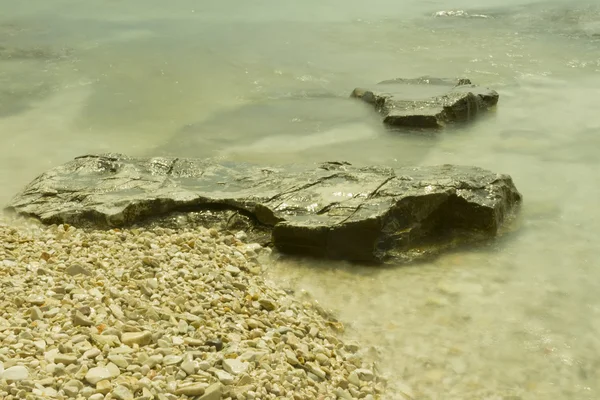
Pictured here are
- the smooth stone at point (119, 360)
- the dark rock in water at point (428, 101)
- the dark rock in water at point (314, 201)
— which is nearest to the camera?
the smooth stone at point (119, 360)

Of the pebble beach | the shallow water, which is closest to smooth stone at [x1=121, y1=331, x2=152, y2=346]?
the pebble beach

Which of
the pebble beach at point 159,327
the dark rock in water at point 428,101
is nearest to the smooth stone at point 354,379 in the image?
the pebble beach at point 159,327

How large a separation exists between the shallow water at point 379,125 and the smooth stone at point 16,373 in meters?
1.74

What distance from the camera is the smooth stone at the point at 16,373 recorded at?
2.81m

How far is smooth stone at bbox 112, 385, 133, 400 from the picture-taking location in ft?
9.21

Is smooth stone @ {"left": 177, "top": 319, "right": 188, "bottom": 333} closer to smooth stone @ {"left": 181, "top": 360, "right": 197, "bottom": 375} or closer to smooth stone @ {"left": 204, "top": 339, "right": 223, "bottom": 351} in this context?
smooth stone @ {"left": 204, "top": 339, "right": 223, "bottom": 351}

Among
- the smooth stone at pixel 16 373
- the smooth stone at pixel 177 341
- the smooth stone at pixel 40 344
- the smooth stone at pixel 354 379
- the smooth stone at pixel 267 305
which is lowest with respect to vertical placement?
the smooth stone at pixel 354 379

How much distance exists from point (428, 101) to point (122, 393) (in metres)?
5.55

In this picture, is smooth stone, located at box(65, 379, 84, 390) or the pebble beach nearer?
smooth stone, located at box(65, 379, 84, 390)

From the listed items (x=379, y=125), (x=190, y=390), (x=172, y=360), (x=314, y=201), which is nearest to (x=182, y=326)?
(x=172, y=360)

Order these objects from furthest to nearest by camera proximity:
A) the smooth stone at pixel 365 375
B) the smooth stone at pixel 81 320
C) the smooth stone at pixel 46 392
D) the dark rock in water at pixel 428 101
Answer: the dark rock in water at pixel 428 101
the smooth stone at pixel 365 375
the smooth stone at pixel 81 320
the smooth stone at pixel 46 392

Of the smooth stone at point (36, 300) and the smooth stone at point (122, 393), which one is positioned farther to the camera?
the smooth stone at point (36, 300)

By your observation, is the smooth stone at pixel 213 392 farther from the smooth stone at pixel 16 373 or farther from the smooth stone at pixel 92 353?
the smooth stone at pixel 16 373

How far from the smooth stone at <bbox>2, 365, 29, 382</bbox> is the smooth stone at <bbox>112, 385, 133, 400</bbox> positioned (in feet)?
1.11
